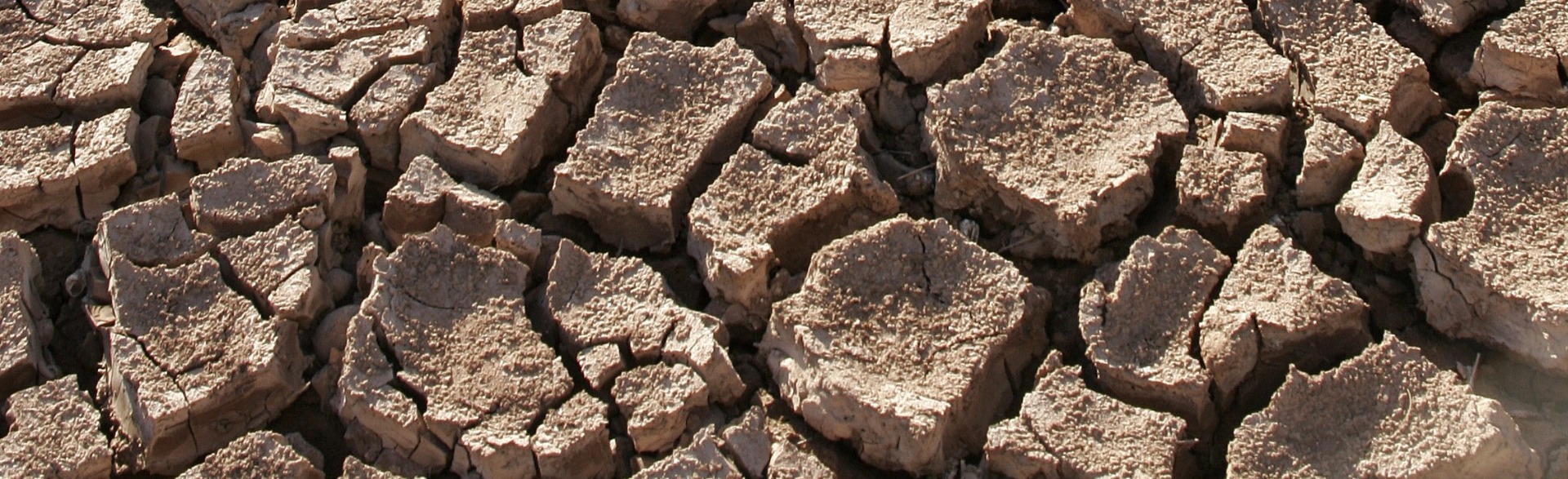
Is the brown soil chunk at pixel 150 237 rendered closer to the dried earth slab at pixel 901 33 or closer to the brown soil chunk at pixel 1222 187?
the dried earth slab at pixel 901 33

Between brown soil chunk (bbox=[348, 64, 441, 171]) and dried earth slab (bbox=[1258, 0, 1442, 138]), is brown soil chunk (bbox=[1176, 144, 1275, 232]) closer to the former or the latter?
dried earth slab (bbox=[1258, 0, 1442, 138])

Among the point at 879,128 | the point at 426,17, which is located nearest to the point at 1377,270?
the point at 879,128

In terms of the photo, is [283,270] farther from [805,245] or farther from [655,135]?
[805,245]

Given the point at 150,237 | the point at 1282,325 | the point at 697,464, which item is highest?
the point at 150,237

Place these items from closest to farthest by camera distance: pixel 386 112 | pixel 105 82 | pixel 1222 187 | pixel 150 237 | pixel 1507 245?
pixel 1507 245
pixel 1222 187
pixel 150 237
pixel 386 112
pixel 105 82

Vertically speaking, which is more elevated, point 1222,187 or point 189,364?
point 1222,187

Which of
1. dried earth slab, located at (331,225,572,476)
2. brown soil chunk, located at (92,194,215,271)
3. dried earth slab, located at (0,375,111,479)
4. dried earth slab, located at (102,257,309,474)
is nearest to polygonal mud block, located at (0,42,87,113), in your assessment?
brown soil chunk, located at (92,194,215,271)

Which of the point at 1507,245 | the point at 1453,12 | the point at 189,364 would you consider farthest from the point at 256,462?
the point at 1453,12
